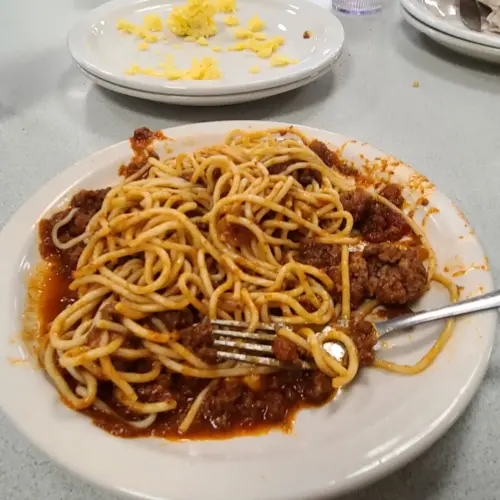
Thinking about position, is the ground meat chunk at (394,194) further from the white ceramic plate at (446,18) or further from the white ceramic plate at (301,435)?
the white ceramic plate at (446,18)

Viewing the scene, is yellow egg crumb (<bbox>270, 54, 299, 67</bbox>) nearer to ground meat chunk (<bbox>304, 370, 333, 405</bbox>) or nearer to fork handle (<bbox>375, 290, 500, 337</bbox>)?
fork handle (<bbox>375, 290, 500, 337</bbox>)

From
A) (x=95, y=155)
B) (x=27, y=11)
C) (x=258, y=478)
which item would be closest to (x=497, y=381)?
(x=258, y=478)

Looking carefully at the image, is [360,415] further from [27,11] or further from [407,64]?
[27,11]

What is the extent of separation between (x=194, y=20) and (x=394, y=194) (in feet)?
5.61

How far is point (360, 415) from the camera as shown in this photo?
1.27 metres

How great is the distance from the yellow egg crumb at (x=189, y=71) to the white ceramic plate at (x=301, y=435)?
50.7 inches

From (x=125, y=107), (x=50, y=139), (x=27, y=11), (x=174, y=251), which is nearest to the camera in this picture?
(x=174, y=251)

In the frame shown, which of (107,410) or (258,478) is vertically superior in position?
(258,478)

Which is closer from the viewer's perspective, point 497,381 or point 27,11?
point 497,381

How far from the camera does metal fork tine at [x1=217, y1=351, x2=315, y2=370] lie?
1396mm

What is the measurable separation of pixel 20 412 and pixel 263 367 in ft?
2.01

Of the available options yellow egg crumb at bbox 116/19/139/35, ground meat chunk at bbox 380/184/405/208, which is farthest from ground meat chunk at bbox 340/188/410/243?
yellow egg crumb at bbox 116/19/139/35

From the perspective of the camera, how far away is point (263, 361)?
140cm

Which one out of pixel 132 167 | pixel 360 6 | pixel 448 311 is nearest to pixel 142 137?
pixel 132 167
